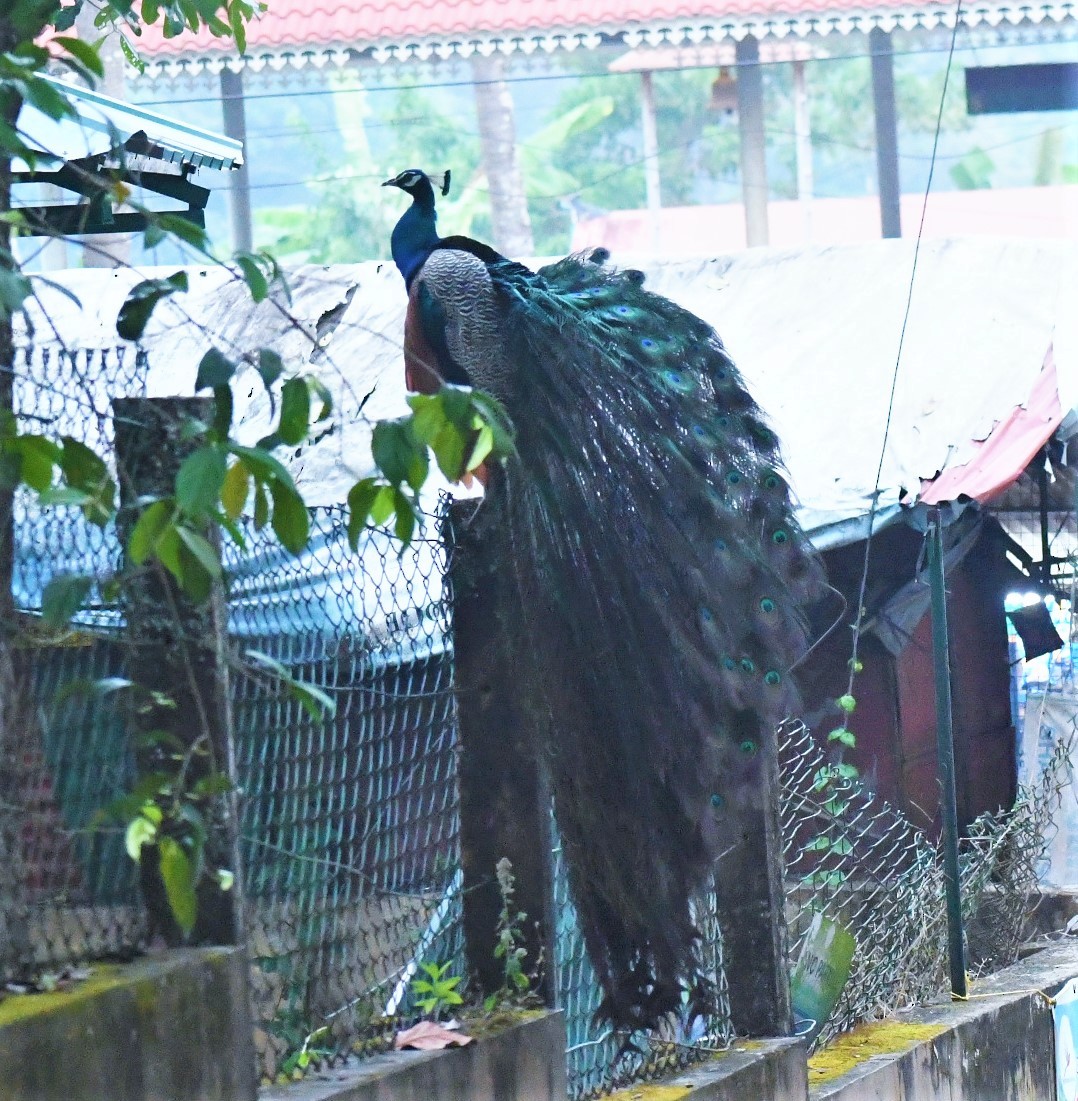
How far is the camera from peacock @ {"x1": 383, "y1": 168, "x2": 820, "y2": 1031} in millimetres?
3980

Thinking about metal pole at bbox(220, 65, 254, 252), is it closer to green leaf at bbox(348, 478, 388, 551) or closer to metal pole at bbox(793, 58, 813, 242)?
metal pole at bbox(793, 58, 813, 242)

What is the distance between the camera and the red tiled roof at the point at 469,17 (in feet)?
48.4

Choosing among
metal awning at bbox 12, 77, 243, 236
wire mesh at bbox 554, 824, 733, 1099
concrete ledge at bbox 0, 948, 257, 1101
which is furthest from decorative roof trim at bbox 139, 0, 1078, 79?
concrete ledge at bbox 0, 948, 257, 1101

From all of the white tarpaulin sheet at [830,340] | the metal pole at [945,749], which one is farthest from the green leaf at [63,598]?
the white tarpaulin sheet at [830,340]

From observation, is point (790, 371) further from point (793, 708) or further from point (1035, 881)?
point (793, 708)

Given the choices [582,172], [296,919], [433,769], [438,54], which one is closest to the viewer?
[296,919]

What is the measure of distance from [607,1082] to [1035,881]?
3113 mm

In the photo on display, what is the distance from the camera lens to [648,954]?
3.96m

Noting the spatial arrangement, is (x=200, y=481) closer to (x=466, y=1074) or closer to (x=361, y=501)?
(x=361, y=501)

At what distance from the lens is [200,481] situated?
6.57ft

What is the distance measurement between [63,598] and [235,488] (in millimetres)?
257

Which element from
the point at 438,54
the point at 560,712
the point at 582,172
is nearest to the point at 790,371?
the point at 560,712

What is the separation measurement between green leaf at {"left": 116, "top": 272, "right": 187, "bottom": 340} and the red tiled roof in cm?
1305

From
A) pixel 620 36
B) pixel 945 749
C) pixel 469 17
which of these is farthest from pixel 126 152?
pixel 620 36
